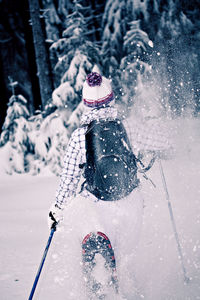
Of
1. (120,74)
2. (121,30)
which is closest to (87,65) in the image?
(120,74)

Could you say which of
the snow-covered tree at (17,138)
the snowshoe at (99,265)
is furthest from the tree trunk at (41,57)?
the snowshoe at (99,265)

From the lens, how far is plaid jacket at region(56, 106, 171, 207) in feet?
9.04

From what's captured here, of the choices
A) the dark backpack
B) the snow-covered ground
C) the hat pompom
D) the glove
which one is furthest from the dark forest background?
the dark backpack

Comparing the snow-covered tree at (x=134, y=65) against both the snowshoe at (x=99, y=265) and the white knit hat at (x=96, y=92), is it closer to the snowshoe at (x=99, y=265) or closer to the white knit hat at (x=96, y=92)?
the white knit hat at (x=96, y=92)

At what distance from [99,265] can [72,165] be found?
1.00 metres

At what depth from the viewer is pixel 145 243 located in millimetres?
4262

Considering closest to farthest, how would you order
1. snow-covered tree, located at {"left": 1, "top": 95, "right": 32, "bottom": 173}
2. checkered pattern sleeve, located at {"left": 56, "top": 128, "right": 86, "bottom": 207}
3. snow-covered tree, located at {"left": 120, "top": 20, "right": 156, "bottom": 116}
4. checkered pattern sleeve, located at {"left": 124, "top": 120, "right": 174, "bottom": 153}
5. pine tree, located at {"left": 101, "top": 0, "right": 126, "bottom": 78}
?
checkered pattern sleeve, located at {"left": 56, "top": 128, "right": 86, "bottom": 207}, checkered pattern sleeve, located at {"left": 124, "top": 120, "right": 174, "bottom": 153}, snow-covered tree, located at {"left": 120, "top": 20, "right": 156, "bottom": 116}, snow-covered tree, located at {"left": 1, "top": 95, "right": 32, "bottom": 173}, pine tree, located at {"left": 101, "top": 0, "right": 126, "bottom": 78}

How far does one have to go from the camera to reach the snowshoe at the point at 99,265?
8.48 ft

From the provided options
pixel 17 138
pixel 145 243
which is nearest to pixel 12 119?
pixel 17 138

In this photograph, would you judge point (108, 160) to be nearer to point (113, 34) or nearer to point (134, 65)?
point (134, 65)

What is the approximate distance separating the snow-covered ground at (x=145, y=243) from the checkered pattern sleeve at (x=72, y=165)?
1.17 meters

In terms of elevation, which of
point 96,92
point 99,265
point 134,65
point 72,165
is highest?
point 96,92

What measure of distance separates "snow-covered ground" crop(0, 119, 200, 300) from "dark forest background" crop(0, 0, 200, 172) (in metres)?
2.77

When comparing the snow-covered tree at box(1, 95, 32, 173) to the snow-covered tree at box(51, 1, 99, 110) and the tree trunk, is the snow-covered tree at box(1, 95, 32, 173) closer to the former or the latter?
the tree trunk
